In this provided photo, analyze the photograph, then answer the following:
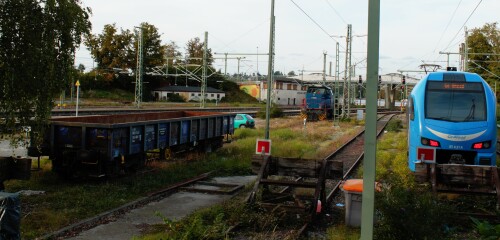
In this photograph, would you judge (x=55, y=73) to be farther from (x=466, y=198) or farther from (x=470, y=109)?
(x=470, y=109)

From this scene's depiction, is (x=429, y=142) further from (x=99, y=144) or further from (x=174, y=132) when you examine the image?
(x=99, y=144)

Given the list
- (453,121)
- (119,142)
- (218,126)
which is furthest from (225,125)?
(453,121)

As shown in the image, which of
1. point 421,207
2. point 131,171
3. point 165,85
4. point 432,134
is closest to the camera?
point 421,207

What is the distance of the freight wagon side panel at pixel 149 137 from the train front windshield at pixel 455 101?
737 centimetres

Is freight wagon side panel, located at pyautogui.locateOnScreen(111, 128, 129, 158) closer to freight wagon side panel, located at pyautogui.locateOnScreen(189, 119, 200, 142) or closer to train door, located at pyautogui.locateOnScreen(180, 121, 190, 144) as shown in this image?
train door, located at pyautogui.locateOnScreen(180, 121, 190, 144)

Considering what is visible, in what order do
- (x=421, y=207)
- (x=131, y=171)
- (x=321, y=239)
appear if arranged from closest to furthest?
(x=421, y=207) < (x=321, y=239) < (x=131, y=171)

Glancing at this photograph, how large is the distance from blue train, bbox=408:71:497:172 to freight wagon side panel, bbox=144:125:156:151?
705 cm

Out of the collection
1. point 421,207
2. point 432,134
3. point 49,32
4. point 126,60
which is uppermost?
point 126,60

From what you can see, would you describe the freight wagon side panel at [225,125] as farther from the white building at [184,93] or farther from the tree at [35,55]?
the white building at [184,93]

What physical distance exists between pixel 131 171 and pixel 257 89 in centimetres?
8967

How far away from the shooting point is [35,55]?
9.43 meters

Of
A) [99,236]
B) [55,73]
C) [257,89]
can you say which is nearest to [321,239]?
[99,236]

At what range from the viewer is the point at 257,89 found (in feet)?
337

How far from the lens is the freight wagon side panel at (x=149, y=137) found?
1325 centimetres
